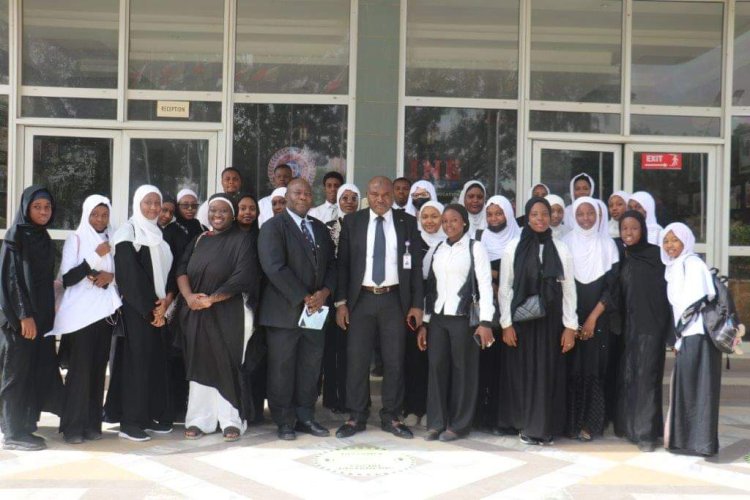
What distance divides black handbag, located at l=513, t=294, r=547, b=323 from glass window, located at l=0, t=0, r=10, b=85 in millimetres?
5961

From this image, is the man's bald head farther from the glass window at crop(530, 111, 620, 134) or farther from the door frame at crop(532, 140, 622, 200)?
the glass window at crop(530, 111, 620, 134)

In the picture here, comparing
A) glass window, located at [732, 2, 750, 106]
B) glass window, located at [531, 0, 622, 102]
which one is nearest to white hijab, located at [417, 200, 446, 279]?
glass window, located at [531, 0, 622, 102]

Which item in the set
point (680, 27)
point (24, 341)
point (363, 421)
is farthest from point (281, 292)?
point (680, 27)

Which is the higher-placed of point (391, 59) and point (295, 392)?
point (391, 59)

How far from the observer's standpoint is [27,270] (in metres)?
4.50

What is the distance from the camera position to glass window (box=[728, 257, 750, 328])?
7.49m

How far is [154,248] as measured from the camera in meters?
4.87

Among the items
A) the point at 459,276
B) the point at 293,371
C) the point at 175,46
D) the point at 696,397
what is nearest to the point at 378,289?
the point at 459,276

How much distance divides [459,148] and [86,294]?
4182mm

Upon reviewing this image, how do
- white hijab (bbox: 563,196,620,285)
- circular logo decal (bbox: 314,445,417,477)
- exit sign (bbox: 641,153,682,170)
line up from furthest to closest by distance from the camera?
exit sign (bbox: 641,153,682,170), white hijab (bbox: 563,196,620,285), circular logo decal (bbox: 314,445,417,477)

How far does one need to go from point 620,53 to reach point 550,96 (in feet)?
3.01

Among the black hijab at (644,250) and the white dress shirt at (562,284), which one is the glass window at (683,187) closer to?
the black hijab at (644,250)

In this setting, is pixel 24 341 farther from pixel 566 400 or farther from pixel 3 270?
pixel 566 400

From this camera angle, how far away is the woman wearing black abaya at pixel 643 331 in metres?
4.78
